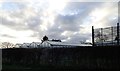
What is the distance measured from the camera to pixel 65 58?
22.2 meters

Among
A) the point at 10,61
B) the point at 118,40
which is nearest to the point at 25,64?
the point at 10,61

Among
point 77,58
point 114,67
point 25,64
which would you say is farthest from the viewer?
point 25,64

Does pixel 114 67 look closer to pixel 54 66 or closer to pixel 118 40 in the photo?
pixel 118 40

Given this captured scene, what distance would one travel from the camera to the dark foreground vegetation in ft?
60.5

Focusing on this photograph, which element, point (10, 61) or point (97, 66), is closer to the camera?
point (97, 66)

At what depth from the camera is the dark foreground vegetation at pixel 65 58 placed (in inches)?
726

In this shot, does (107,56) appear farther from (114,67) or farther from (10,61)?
(10,61)

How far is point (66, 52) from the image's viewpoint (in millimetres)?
22266

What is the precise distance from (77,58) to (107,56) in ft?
10.5

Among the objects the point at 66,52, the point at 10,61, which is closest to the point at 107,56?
the point at 66,52

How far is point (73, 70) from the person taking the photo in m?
20.4

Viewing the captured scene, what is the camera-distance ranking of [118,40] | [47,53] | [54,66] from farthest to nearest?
[47,53] < [54,66] < [118,40]

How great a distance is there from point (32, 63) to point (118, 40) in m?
10.1

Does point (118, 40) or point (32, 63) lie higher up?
point (118, 40)
